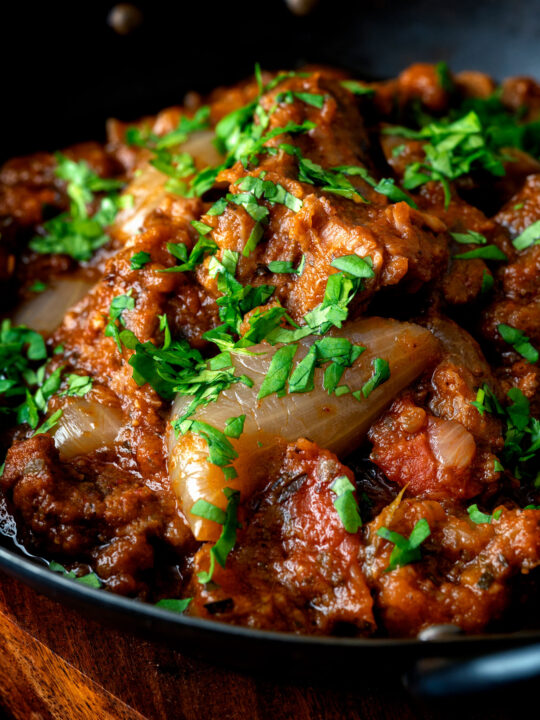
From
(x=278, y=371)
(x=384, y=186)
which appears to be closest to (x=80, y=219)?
(x=384, y=186)

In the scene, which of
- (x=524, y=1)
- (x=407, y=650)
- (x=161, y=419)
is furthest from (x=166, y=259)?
(x=524, y=1)

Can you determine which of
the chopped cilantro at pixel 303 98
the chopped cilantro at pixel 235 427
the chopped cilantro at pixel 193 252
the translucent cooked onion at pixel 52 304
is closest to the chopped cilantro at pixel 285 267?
the chopped cilantro at pixel 193 252

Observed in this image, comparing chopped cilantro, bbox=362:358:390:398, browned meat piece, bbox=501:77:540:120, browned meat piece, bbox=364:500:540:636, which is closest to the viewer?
browned meat piece, bbox=364:500:540:636

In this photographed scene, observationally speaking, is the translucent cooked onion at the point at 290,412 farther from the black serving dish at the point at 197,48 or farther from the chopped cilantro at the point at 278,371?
the black serving dish at the point at 197,48

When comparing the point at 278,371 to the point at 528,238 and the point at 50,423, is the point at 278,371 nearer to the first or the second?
the point at 50,423

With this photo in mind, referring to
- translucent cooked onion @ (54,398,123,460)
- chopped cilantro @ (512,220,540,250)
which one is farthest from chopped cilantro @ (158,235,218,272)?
chopped cilantro @ (512,220,540,250)

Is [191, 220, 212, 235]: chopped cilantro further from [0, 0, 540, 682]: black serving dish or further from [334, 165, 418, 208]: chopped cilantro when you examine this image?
[0, 0, 540, 682]: black serving dish
